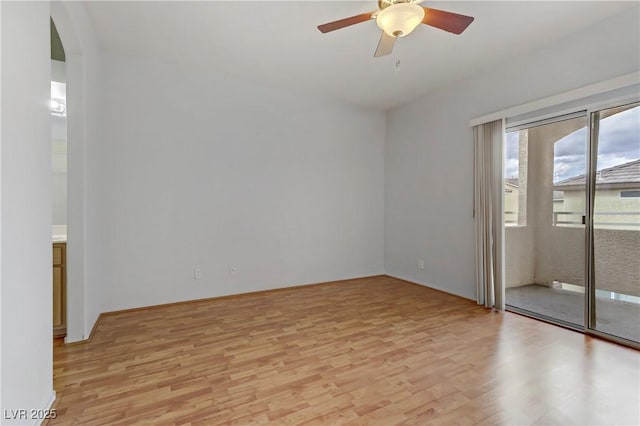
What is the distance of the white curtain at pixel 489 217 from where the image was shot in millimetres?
3412

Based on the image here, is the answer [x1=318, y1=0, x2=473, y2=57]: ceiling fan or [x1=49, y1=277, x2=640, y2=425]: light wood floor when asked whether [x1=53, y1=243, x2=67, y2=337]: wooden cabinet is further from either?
[x1=318, y1=0, x2=473, y2=57]: ceiling fan

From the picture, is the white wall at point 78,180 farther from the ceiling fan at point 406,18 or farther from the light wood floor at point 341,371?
the ceiling fan at point 406,18

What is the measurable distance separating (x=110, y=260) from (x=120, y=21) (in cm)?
240

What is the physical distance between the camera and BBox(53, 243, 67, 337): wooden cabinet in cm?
252

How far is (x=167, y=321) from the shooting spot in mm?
3027

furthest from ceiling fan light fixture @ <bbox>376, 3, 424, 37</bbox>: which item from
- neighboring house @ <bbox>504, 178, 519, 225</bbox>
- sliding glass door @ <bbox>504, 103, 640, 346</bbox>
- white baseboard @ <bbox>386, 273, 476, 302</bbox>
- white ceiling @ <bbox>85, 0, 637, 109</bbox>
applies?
white baseboard @ <bbox>386, 273, 476, 302</bbox>

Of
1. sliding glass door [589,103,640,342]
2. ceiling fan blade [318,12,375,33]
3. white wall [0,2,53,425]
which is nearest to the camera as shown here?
white wall [0,2,53,425]

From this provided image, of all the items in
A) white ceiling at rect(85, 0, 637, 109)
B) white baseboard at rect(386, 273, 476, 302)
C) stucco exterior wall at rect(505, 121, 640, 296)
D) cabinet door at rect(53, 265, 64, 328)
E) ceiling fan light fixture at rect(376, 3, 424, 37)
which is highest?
white ceiling at rect(85, 0, 637, 109)

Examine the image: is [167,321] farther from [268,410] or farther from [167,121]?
[167,121]

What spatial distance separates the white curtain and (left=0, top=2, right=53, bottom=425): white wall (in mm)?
3989

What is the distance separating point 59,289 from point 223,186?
191cm

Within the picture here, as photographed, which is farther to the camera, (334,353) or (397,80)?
(397,80)

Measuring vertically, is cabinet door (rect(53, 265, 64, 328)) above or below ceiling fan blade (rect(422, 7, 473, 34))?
below

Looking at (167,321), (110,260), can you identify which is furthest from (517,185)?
(110,260)
